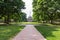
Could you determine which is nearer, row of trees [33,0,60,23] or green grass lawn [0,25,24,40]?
green grass lawn [0,25,24,40]

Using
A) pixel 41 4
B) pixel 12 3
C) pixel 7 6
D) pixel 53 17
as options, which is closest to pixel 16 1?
pixel 12 3

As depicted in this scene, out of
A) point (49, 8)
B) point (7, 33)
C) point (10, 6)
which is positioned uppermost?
point (10, 6)

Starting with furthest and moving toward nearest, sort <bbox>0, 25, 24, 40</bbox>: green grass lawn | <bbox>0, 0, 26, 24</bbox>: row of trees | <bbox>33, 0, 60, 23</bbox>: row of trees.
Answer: <bbox>33, 0, 60, 23</bbox>: row of trees → <bbox>0, 0, 26, 24</bbox>: row of trees → <bbox>0, 25, 24, 40</bbox>: green grass lawn

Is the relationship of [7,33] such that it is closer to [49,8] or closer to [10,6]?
[10,6]

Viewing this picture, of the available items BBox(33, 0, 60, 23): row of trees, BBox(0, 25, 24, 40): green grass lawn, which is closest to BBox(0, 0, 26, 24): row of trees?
BBox(33, 0, 60, 23): row of trees

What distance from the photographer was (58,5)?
1658 inches

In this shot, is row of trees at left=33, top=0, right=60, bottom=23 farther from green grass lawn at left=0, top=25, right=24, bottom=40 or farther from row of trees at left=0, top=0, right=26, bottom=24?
green grass lawn at left=0, top=25, right=24, bottom=40

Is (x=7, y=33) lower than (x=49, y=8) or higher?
lower

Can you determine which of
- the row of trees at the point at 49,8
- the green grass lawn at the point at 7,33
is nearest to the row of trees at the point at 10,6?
the row of trees at the point at 49,8

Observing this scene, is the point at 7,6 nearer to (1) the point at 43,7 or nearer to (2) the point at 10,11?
(2) the point at 10,11

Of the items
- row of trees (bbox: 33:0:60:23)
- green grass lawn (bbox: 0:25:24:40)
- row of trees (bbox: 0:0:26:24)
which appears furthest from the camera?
row of trees (bbox: 33:0:60:23)

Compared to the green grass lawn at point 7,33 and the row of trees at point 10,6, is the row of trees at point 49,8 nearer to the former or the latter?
the row of trees at point 10,6

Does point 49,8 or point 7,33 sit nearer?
point 7,33

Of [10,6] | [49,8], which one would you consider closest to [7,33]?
[10,6]
